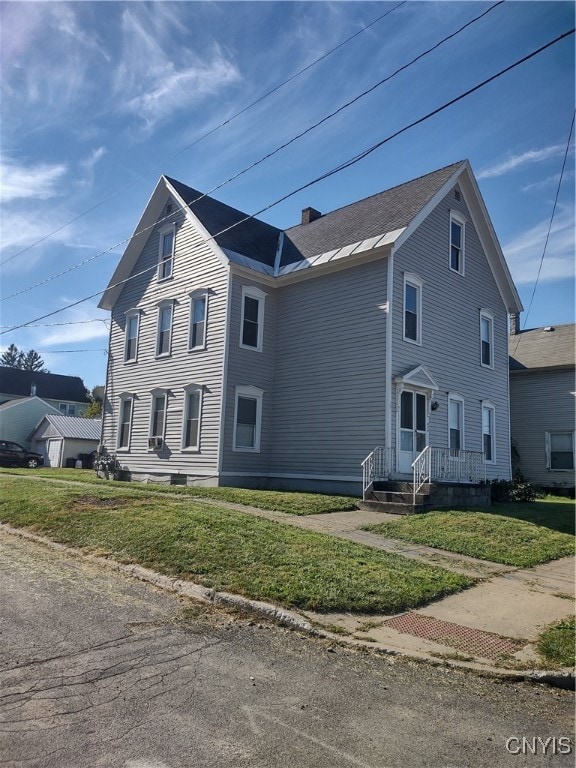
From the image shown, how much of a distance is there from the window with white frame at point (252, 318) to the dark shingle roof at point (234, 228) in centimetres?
149

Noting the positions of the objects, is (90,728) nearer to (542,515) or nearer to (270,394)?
(542,515)

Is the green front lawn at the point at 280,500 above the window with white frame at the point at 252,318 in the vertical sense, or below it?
below

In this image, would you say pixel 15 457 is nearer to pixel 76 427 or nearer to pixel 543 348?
pixel 76 427

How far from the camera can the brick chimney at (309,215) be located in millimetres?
23766

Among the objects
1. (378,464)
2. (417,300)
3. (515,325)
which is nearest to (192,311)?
(417,300)

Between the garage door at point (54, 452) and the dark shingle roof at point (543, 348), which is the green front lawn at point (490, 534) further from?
the garage door at point (54, 452)

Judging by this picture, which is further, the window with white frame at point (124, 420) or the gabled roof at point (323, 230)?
the window with white frame at point (124, 420)

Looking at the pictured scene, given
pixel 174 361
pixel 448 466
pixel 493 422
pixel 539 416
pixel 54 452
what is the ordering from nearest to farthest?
Result: pixel 448 466, pixel 174 361, pixel 493 422, pixel 539 416, pixel 54 452

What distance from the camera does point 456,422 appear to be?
1962 cm

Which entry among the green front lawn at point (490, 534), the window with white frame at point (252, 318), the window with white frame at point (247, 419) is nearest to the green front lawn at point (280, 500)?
the green front lawn at point (490, 534)

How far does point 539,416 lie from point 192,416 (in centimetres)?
1582

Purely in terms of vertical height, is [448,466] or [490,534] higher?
[448,466]

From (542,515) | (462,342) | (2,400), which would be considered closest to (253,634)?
(542,515)

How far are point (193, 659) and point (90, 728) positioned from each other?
1296 millimetres
